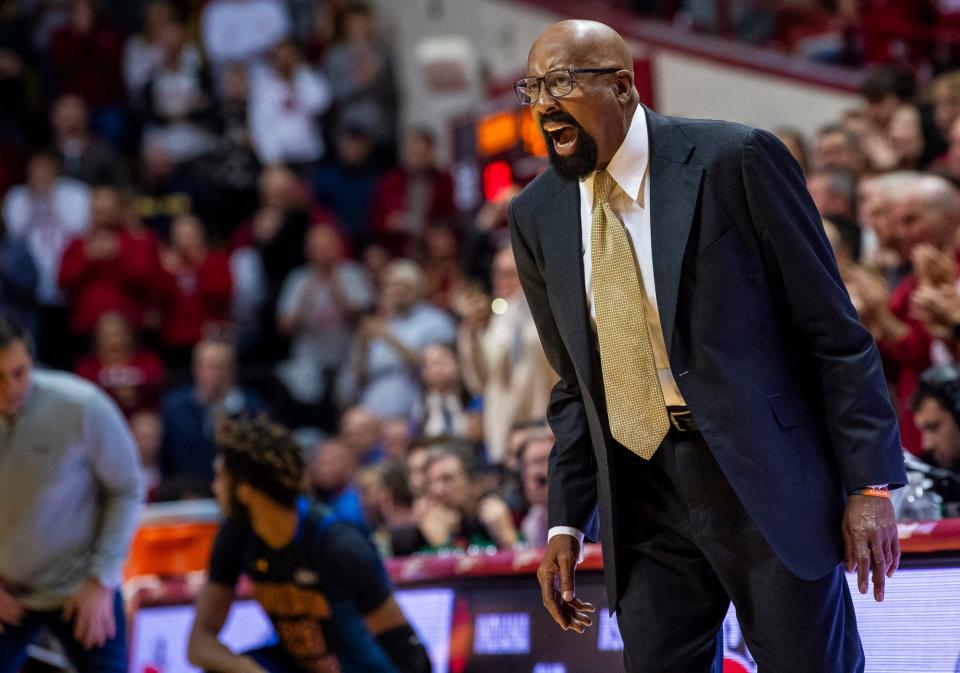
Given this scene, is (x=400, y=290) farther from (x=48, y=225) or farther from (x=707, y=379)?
(x=707, y=379)

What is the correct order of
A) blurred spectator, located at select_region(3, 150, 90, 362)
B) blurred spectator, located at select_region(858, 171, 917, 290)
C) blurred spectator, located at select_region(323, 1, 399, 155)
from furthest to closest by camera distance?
blurred spectator, located at select_region(323, 1, 399, 155), blurred spectator, located at select_region(3, 150, 90, 362), blurred spectator, located at select_region(858, 171, 917, 290)

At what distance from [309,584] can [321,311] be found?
5.79 m

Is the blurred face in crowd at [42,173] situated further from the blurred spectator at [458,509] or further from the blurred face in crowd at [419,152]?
the blurred spectator at [458,509]

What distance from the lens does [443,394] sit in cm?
847

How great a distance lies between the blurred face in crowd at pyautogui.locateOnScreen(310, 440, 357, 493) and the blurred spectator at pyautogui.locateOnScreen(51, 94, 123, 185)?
4504 millimetres

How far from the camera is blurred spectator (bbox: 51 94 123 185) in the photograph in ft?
37.9

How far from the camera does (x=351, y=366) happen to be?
10.1m

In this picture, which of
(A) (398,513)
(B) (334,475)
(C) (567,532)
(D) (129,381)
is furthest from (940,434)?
(D) (129,381)

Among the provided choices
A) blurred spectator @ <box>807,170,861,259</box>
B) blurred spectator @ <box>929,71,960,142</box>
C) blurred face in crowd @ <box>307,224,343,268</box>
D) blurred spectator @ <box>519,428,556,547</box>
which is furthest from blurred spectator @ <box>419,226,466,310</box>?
blurred spectator @ <box>519,428,556,547</box>

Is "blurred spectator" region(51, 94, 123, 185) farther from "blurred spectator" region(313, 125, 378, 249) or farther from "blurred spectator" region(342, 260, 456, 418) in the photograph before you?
"blurred spectator" region(342, 260, 456, 418)

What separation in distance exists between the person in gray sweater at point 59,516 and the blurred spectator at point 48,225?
5703 mm

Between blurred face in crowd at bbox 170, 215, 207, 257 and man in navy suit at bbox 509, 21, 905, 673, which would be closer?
man in navy suit at bbox 509, 21, 905, 673

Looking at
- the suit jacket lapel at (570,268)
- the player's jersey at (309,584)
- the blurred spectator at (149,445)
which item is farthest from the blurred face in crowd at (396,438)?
the suit jacket lapel at (570,268)

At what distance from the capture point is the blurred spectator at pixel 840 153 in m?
7.83
